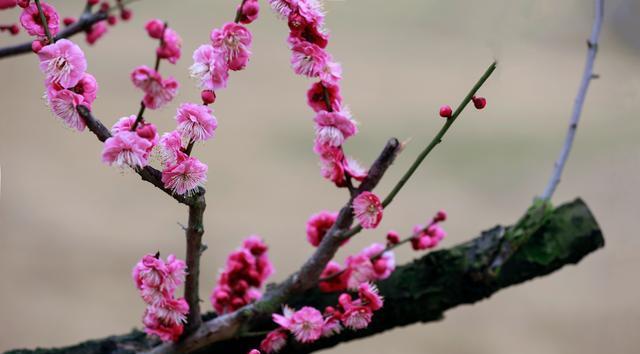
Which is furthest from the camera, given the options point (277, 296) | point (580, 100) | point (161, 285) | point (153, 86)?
point (580, 100)

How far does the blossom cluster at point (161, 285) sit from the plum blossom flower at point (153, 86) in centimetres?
12

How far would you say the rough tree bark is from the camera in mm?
693

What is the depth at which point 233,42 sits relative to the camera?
1.55 feet

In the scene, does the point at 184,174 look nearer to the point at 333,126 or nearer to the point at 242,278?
the point at 333,126

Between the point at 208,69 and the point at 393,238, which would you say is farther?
the point at 393,238

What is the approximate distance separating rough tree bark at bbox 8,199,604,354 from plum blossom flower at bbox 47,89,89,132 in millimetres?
272

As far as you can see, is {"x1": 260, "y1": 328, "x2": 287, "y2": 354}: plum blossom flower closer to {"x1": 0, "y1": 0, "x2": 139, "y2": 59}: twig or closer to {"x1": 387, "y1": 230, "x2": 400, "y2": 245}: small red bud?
{"x1": 387, "y1": 230, "x2": 400, "y2": 245}: small red bud

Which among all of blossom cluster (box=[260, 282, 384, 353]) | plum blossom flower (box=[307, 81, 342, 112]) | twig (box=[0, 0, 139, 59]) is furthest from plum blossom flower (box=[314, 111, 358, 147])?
twig (box=[0, 0, 139, 59])

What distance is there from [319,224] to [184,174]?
223mm

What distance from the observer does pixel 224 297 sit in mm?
692

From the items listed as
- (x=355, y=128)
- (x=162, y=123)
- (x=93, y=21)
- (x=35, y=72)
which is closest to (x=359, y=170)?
(x=355, y=128)

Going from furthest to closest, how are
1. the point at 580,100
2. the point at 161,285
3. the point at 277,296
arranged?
the point at 580,100 < the point at 277,296 < the point at 161,285

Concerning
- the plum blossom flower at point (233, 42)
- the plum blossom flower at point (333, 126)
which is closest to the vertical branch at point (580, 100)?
the plum blossom flower at point (333, 126)

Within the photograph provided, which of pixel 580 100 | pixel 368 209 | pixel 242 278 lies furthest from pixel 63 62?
pixel 580 100
